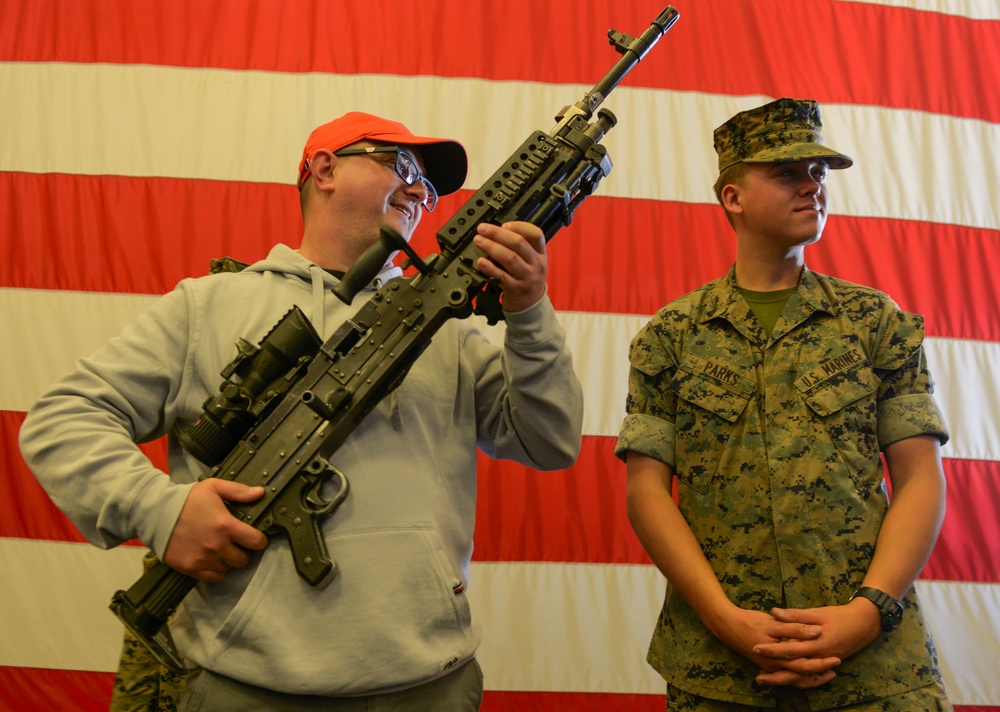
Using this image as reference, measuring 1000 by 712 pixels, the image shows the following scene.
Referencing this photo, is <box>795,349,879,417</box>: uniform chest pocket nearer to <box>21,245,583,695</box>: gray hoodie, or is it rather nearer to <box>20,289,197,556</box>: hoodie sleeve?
<box>21,245,583,695</box>: gray hoodie

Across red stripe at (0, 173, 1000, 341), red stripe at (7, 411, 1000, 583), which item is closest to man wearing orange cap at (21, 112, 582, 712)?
red stripe at (7, 411, 1000, 583)

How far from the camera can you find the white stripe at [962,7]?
237 cm

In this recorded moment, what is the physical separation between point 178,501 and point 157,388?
0.62ft

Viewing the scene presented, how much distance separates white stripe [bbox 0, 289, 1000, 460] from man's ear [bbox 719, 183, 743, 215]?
2.75ft

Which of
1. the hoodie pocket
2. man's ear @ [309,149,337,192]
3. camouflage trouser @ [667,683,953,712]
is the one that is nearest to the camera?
the hoodie pocket

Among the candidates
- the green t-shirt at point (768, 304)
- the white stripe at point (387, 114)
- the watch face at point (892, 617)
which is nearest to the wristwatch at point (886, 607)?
the watch face at point (892, 617)

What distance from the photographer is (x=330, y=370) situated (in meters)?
1.06

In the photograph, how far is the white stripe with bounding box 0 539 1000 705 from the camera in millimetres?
2027

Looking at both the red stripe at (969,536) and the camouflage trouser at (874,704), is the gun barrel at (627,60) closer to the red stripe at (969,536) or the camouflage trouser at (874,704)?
the camouflage trouser at (874,704)

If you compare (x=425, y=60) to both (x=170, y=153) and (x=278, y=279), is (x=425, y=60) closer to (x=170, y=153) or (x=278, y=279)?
(x=170, y=153)

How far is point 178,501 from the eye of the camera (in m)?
0.96

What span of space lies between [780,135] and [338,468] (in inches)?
34.4

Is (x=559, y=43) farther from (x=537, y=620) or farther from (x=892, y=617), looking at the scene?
(x=892, y=617)

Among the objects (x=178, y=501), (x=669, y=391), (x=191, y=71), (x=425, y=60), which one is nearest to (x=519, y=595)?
(x=669, y=391)
